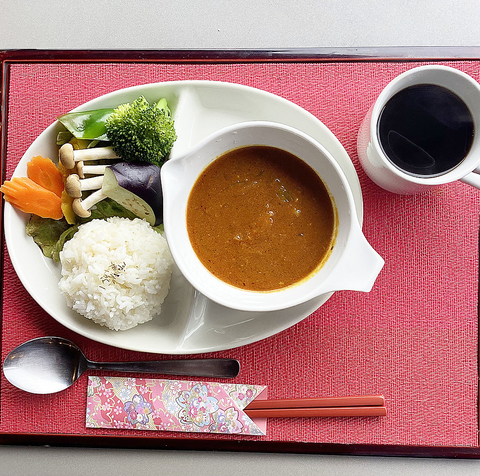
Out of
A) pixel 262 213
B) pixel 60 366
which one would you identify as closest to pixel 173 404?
pixel 60 366

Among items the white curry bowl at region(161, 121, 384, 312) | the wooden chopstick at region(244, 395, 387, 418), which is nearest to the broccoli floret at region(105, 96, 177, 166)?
the white curry bowl at region(161, 121, 384, 312)

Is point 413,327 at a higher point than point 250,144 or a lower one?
lower

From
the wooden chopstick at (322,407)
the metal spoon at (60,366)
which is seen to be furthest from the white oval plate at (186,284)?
the wooden chopstick at (322,407)

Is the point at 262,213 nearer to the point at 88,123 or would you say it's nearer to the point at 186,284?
the point at 186,284

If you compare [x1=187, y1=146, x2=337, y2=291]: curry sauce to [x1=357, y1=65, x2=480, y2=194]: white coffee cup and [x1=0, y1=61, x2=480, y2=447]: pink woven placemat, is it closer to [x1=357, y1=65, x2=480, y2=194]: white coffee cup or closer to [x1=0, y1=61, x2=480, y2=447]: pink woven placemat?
[x1=357, y1=65, x2=480, y2=194]: white coffee cup

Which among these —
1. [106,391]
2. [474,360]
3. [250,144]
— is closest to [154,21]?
[250,144]

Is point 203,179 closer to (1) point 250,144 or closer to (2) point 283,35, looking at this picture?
(1) point 250,144
